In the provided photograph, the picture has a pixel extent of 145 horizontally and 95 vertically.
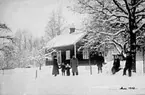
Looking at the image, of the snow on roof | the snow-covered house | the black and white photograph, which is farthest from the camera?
the snow on roof

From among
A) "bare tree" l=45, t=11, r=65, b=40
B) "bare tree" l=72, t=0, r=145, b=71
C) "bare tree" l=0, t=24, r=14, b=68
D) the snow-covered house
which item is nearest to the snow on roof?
the snow-covered house

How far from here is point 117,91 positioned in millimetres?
7379

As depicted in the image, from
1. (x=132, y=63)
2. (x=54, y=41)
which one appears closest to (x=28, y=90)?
(x=132, y=63)

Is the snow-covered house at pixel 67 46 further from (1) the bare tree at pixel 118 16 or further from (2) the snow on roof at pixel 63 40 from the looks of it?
(1) the bare tree at pixel 118 16

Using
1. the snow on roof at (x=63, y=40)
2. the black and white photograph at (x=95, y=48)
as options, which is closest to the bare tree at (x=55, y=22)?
the black and white photograph at (x=95, y=48)

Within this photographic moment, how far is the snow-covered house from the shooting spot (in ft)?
68.0

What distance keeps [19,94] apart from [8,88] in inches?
23.1

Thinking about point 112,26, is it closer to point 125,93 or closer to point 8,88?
point 125,93

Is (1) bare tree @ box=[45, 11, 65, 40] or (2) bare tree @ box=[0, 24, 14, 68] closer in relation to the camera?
(2) bare tree @ box=[0, 24, 14, 68]

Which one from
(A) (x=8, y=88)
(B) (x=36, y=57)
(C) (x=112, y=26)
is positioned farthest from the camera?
(B) (x=36, y=57)

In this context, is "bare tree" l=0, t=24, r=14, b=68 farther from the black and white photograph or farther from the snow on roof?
the snow on roof

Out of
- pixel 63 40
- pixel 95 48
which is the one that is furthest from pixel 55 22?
pixel 63 40

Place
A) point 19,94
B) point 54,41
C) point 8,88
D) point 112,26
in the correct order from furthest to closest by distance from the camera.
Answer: point 54,41 < point 112,26 < point 8,88 < point 19,94

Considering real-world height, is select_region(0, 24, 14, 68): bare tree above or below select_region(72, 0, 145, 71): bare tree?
below
